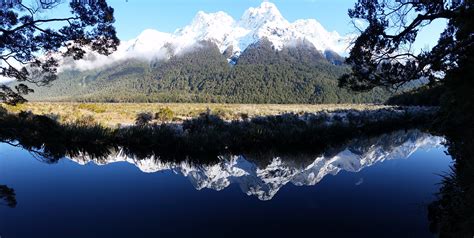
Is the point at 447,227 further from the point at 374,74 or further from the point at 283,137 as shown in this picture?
the point at 283,137

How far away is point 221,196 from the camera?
893 cm

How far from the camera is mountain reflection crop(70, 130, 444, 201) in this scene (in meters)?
10.1

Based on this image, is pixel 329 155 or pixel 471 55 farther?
pixel 329 155

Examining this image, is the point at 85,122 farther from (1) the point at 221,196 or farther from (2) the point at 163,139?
(1) the point at 221,196

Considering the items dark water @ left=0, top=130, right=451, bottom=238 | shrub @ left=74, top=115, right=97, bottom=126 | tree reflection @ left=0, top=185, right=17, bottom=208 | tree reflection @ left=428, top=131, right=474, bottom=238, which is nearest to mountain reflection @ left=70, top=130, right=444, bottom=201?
dark water @ left=0, top=130, right=451, bottom=238

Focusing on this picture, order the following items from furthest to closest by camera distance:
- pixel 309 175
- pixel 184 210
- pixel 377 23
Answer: pixel 377 23
pixel 309 175
pixel 184 210

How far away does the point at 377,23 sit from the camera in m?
12.0

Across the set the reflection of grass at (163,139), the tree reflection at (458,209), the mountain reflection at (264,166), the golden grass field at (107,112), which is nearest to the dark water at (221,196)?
the mountain reflection at (264,166)

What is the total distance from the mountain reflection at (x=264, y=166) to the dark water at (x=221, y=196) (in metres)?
0.04

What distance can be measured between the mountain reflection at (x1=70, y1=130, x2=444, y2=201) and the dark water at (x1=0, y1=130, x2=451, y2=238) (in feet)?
0.12

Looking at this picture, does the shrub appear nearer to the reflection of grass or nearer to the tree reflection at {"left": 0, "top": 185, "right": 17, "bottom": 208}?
the reflection of grass

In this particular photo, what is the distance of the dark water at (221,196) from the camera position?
22.5 feet

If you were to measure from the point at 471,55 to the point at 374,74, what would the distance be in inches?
154

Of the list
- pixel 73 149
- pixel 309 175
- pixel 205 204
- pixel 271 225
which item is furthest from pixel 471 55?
pixel 73 149
